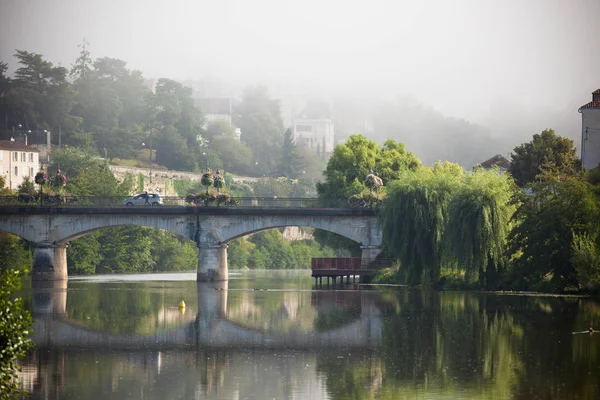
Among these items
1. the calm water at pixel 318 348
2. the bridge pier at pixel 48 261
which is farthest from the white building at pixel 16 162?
the calm water at pixel 318 348

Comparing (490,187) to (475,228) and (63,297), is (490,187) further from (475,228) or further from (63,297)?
(63,297)

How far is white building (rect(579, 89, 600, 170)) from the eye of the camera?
101 metres

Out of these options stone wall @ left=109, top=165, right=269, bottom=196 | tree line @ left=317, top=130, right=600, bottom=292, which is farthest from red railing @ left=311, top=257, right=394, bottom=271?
stone wall @ left=109, top=165, right=269, bottom=196

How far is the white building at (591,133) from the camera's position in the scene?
101062 mm

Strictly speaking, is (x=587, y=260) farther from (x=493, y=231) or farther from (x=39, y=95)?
(x=39, y=95)

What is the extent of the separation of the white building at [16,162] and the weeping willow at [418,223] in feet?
233

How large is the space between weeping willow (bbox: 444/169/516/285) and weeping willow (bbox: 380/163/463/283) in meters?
4.16

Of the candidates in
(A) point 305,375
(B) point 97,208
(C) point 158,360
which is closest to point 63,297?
(B) point 97,208

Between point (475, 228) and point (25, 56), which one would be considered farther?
point (25, 56)

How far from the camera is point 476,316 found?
60.9m

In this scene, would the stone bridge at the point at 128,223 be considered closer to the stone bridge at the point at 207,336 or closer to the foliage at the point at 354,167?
the foliage at the point at 354,167

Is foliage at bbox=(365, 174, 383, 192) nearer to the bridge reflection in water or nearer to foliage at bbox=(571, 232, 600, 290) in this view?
foliage at bbox=(571, 232, 600, 290)

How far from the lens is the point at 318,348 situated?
48.8 meters

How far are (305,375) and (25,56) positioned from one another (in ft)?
485
